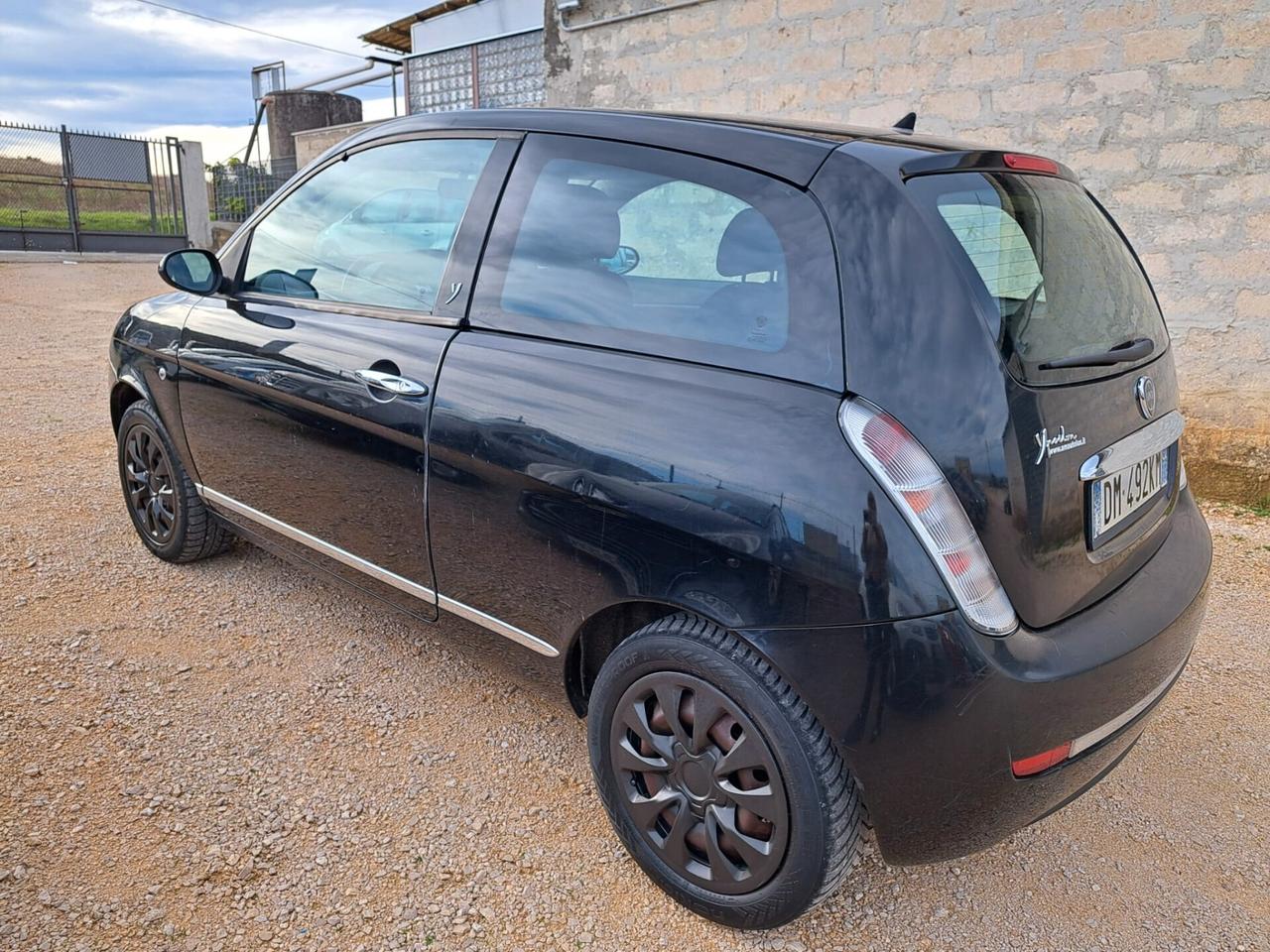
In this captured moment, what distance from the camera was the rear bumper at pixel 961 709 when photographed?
5.20ft

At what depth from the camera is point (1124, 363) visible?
78.0 inches

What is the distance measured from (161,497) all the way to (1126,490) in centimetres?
339

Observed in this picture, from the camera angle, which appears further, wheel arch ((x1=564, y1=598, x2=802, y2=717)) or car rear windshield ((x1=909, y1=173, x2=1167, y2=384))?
wheel arch ((x1=564, y1=598, x2=802, y2=717))

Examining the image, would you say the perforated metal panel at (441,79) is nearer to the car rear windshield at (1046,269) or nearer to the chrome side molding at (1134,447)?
the car rear windshield at (1046,269)

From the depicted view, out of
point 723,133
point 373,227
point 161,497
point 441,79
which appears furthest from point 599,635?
point 441,79

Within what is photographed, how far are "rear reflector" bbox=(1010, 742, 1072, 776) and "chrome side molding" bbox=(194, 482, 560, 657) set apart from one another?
1.04 meters

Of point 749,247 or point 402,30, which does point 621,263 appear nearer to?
Answer: point 749,247

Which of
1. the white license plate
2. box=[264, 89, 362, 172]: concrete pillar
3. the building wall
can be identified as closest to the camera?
the white license plate

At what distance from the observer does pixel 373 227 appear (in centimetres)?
275

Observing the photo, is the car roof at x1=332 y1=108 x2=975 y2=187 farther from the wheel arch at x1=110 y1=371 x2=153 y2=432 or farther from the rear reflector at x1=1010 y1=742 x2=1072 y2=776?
the wheel arch at x1=110 y1=371 x2=153 y2=432

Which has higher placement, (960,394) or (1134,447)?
(960,394)

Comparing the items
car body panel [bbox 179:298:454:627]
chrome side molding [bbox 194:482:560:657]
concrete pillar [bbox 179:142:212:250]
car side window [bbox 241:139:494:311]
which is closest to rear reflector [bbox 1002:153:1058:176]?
car side window [bbox 241:139:494:311]

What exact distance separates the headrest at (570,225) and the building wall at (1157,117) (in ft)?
12.8

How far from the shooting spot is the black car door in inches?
93.7
